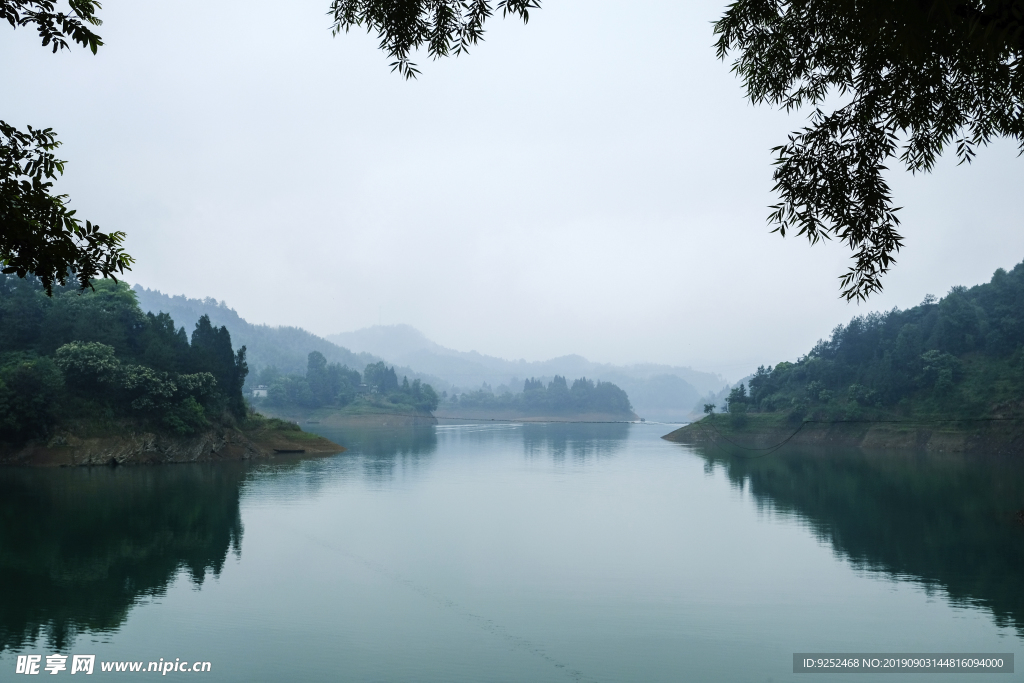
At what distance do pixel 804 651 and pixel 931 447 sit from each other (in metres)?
67.9

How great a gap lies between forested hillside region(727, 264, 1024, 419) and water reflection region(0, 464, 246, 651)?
73.1 metres

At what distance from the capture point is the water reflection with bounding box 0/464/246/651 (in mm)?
19938

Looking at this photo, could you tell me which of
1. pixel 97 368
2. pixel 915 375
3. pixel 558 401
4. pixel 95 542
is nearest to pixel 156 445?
pixel 97 368

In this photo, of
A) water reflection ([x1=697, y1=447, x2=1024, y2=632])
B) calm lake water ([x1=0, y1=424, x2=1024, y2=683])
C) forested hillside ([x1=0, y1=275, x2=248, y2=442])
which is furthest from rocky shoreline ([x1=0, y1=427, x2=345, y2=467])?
water reflection ([x1=697, y1=447, x2=1024, y2=632])

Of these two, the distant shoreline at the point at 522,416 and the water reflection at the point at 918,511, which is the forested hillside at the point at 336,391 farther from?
the water reflection at the point at 918,511

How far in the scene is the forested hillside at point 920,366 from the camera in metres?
77.6

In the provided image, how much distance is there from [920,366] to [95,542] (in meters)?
87.2

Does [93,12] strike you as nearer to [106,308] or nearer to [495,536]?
[495,536]

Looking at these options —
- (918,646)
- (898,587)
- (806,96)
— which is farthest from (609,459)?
(806,96)

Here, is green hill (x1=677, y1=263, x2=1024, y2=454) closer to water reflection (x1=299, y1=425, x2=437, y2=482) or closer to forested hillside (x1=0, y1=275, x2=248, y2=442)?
water reflection (x1=299, y1=425, x2=437, y2=482)

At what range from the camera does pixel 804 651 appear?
696 inches

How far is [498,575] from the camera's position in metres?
25.1

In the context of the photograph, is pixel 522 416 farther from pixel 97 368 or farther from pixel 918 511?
pixel 918 511

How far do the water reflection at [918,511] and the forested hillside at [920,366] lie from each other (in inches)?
551
